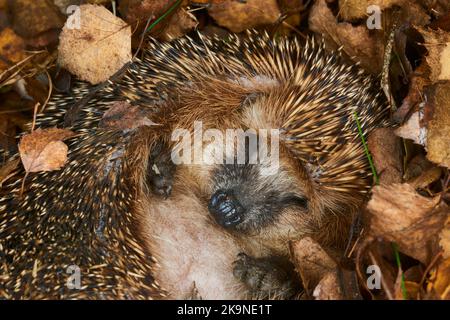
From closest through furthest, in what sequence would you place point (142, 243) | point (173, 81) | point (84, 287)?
point (84, 287), point (142, 243), point (173, 81)

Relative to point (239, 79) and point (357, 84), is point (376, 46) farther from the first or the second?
point (239, 79)

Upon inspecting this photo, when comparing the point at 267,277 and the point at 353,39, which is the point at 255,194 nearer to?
the point at 267,277

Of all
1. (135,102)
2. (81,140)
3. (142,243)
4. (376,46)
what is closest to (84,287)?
(142,243)

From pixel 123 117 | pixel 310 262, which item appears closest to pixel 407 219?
pixel 310 262

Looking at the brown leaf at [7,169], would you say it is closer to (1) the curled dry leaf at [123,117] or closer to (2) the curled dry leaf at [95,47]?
(1) the curled dry leaf at [123,117]

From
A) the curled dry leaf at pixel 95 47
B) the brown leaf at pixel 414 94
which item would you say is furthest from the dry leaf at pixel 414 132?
the curled dry leaf at pixel 95 47

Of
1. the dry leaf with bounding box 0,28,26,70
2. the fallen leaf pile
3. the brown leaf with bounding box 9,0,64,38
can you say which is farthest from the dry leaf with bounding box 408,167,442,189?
the dry leaf with bounding box 0,28,26,70
